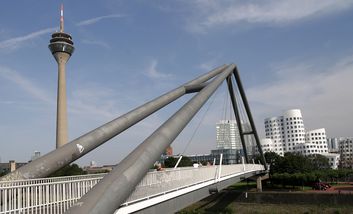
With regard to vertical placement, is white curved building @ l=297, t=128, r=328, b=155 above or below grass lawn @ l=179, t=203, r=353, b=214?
above

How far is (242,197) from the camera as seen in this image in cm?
4494

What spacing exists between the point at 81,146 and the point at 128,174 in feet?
13.4

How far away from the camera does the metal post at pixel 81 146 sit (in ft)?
36.4

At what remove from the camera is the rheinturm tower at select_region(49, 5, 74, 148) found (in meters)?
72.1

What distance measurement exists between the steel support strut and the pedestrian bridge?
3.73 feet

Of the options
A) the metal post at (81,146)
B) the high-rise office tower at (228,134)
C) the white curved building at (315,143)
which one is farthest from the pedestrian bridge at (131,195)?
the white curved building at (315,143)

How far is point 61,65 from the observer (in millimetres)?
76688

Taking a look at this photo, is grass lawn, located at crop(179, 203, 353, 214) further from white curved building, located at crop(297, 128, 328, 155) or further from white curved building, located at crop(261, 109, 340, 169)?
white curved building, located at crop(297, 128, 328, 155)

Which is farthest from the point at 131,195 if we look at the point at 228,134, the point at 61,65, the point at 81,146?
the point at 228,134

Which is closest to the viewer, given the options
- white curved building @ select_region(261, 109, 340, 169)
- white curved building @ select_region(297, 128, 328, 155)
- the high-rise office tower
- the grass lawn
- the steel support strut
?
the steel support strut

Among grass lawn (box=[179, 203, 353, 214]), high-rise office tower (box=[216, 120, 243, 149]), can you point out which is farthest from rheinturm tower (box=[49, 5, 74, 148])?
grass lawn (box=[179, 203, 353, 214])

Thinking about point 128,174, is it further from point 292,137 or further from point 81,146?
point 292,137

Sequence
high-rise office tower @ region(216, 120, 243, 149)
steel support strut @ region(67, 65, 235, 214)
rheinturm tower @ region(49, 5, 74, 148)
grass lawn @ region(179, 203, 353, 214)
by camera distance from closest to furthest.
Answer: steel support strut @ region(67, 65, 235, 214), grass lawn @ region(179, 203, 353, 214), rheinturm tower @ region(49, 5, 74, 148), high-rise office tower @ region(216, 120, 243, 149)

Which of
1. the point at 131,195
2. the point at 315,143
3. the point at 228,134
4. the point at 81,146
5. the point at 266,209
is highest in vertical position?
the point at 228,134
